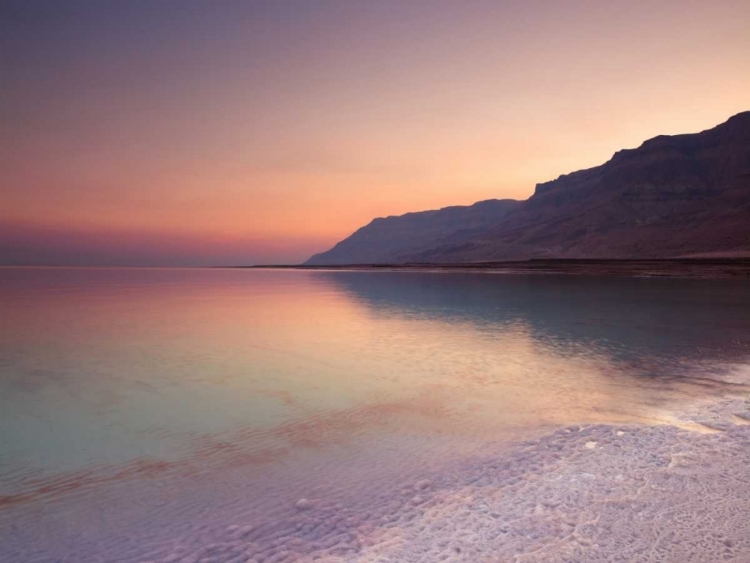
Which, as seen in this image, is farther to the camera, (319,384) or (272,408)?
(319,384)

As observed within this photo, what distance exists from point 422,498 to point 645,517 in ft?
8.58

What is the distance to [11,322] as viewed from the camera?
23984mm

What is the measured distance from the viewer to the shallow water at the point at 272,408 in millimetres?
5879

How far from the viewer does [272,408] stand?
10.3 m

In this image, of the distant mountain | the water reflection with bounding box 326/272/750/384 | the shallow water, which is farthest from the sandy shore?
the distant mountain

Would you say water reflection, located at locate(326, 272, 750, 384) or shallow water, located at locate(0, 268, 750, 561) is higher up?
shallow water, located at locate(0, 268, 750, 561)

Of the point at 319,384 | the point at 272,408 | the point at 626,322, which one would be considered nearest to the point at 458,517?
the point at 272,408

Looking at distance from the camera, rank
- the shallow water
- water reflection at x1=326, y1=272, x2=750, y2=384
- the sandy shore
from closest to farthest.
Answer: the sandy shore → the shallow water → water reflection at x1=326, y1=272, x2=750, y2=384

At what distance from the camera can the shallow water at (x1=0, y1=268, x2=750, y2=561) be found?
19.3ft

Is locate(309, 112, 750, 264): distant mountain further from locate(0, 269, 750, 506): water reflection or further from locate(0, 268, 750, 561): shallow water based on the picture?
locate(0, 268, 750, 561): shallow water

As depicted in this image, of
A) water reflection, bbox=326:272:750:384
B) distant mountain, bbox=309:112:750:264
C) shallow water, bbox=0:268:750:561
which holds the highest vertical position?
distant mountain, bbox=309:112:750:264

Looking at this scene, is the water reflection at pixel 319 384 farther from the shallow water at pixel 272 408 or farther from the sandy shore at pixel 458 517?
the sandy shore at pixel 458 517

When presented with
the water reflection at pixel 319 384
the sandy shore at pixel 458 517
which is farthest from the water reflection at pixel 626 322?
the sandy shore at pixel 458 517

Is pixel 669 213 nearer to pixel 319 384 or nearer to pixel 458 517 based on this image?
pixel 319 384
